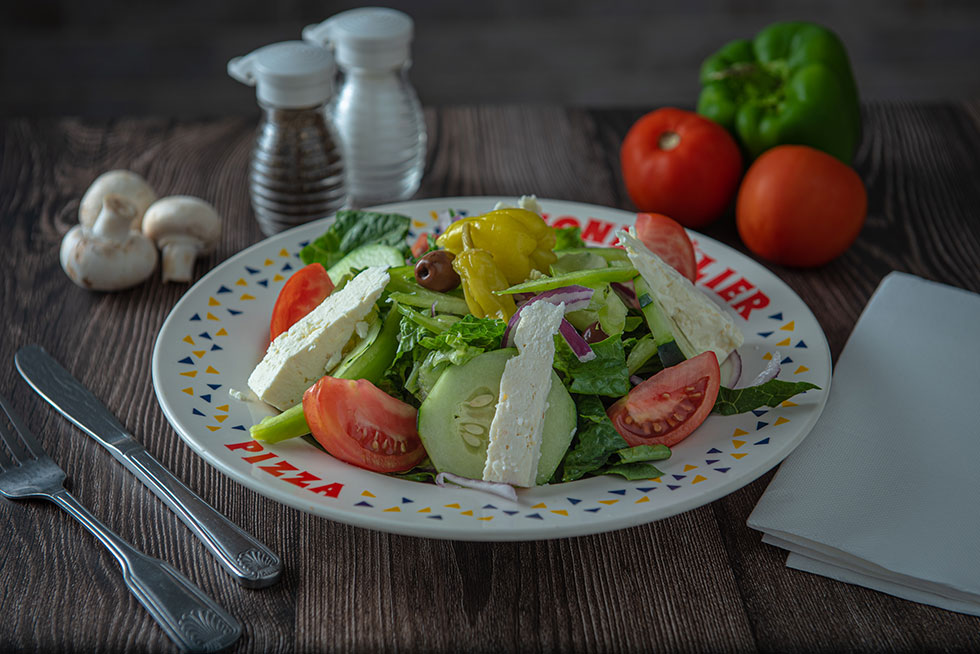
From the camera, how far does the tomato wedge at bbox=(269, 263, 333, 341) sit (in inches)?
79.4

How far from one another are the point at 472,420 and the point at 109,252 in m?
1.38

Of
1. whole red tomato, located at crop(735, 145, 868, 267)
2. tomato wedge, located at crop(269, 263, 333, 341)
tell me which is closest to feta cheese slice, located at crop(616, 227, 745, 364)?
tomato wedge, located at crop(269, 263, 333, 341)

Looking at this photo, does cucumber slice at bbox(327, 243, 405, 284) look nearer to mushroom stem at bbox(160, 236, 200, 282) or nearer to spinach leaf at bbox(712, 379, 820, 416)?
mushroom stem at bbox(160, 236, 200, 282)

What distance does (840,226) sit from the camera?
2.61 meters

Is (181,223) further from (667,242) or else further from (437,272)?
(667,242)

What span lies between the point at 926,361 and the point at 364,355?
135cm

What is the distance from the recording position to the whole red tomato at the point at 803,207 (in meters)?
2.59

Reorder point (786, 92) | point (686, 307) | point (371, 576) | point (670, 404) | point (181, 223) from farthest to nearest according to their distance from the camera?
point (786, 92) < point (181, 223) < point (686, 307) < point (670, 404) < point (371, 576)

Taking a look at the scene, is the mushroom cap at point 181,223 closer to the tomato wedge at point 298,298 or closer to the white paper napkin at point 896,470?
the tomato wedge at point 298,298

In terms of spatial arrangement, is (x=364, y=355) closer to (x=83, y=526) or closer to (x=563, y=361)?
(x=563, y=361)

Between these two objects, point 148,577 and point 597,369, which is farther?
point 597,369

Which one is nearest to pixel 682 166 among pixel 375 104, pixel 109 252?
pixel 375 104

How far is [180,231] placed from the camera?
8.73 ft

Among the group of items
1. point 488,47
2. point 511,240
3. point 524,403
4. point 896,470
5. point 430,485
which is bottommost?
point 488,47
